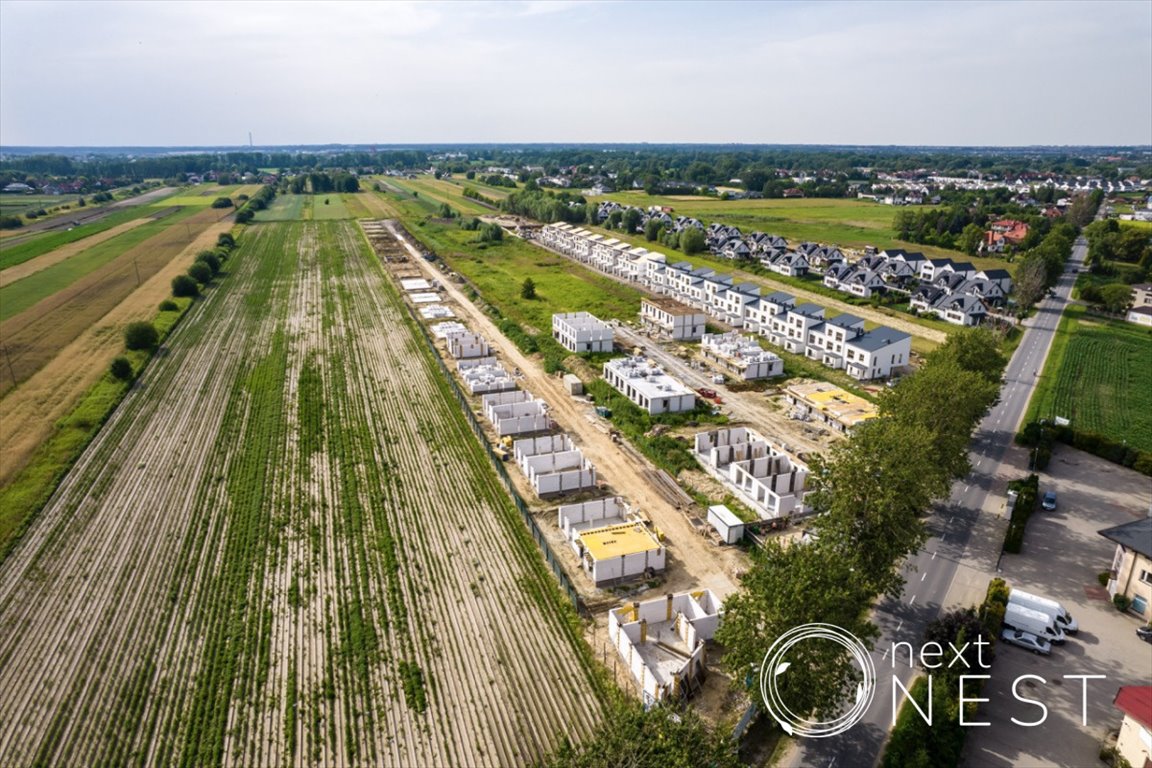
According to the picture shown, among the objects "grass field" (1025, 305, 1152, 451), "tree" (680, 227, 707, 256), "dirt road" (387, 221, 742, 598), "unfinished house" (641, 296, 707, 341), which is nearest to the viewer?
"dirt road" (387, 221, 742, 598)

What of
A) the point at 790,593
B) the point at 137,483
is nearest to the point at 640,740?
the point at 790,593

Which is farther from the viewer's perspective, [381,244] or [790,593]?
[381,244]

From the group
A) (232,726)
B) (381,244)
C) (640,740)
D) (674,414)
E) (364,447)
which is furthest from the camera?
(381,244)

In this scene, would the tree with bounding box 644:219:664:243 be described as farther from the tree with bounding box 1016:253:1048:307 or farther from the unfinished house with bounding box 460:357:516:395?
the unfinished house with bounding box 460:357:516:395

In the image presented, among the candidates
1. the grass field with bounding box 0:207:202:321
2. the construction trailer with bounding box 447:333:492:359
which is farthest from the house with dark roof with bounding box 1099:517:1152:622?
the grass field with bounding box 0:207:202:321

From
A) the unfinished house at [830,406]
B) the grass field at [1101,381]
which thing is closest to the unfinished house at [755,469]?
the unfinished house at [830,406]

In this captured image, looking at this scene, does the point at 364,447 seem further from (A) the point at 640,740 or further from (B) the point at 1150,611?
(B) the point at 1150,611

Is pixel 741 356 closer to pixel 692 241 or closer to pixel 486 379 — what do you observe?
pixel 486 379
